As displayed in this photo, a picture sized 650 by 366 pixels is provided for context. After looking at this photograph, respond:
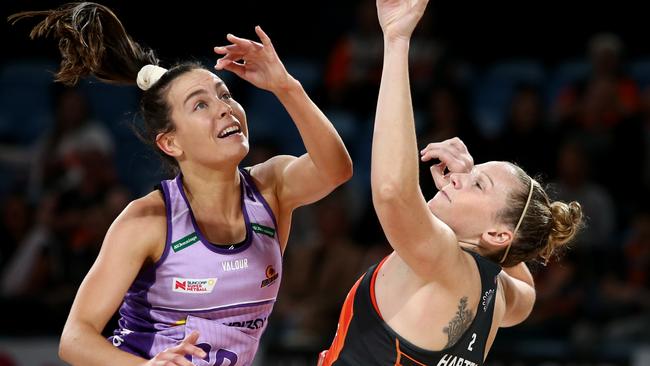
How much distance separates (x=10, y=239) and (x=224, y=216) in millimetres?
4235

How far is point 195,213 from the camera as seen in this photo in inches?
141

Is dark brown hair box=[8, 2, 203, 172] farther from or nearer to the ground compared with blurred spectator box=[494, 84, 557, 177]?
farther from the ground

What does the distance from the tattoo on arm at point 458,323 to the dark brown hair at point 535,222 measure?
0.29 metres

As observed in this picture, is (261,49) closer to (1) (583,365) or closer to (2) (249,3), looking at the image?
(1) (583,365)

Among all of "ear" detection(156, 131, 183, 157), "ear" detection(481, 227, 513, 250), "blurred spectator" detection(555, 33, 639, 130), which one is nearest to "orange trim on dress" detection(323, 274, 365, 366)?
→ "ear" detection(481, 227, 513, 250)

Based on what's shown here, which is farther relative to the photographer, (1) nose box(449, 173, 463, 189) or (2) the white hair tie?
(2) the white hair tie

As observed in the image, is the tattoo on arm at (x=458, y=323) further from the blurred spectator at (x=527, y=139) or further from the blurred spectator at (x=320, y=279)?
the blurred spectator at (x=527, y=139)

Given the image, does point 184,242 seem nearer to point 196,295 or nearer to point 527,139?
point 196,295

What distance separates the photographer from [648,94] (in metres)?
7.33

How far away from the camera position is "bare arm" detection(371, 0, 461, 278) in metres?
Result: 2.83

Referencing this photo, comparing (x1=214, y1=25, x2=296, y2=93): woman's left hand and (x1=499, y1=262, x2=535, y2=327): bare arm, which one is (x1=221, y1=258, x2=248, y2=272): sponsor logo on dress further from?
(x1=499, y1=262, x2=535, y2=327): bare arm

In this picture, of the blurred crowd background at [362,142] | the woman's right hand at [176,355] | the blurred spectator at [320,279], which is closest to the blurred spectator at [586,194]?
the blurred crowd background at [362,142]

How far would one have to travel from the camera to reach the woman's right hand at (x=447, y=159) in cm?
341

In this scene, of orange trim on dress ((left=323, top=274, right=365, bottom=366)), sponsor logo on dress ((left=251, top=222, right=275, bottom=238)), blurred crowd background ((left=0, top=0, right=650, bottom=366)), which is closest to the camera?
orange trim on dress ((left=323, top=274, right=365, bottom=366))
